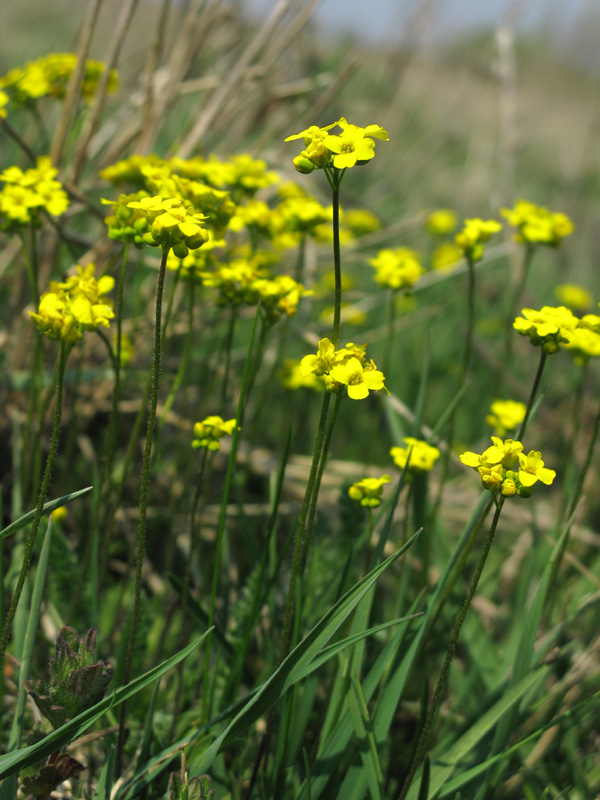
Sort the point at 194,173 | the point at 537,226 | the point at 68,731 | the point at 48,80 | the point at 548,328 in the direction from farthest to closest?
the point at 48,80 → the point at 537,226 → the point at 194,173 → the point at 548,328 → the point at 68,731

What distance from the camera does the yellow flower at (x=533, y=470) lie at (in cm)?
111

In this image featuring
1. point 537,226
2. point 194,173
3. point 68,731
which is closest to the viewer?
point 68,731

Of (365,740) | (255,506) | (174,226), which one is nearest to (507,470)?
(365,740)

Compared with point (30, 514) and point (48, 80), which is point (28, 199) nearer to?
point (30, 514)

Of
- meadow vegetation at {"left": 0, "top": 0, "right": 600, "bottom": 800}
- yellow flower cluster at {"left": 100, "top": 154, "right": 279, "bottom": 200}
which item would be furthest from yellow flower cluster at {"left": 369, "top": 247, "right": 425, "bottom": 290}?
yellow flower cluster at {"left": 100, "top": 154, "right": 279, "bottom": 200}

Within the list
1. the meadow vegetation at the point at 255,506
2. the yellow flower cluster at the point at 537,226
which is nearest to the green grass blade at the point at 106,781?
the meadow vegetation at the point at 255,506

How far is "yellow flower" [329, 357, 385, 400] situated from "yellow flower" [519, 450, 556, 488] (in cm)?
26

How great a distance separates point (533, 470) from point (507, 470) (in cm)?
5

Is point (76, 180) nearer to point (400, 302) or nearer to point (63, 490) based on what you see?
point (63, 490)

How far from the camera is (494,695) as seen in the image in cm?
155

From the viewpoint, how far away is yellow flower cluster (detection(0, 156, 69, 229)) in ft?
5.07

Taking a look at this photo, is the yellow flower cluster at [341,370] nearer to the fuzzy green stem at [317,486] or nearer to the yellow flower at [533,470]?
the fuzzy green stem at [317,486]

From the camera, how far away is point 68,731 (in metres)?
1.05

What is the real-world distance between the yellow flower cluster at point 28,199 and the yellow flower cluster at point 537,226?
3.89 ft
